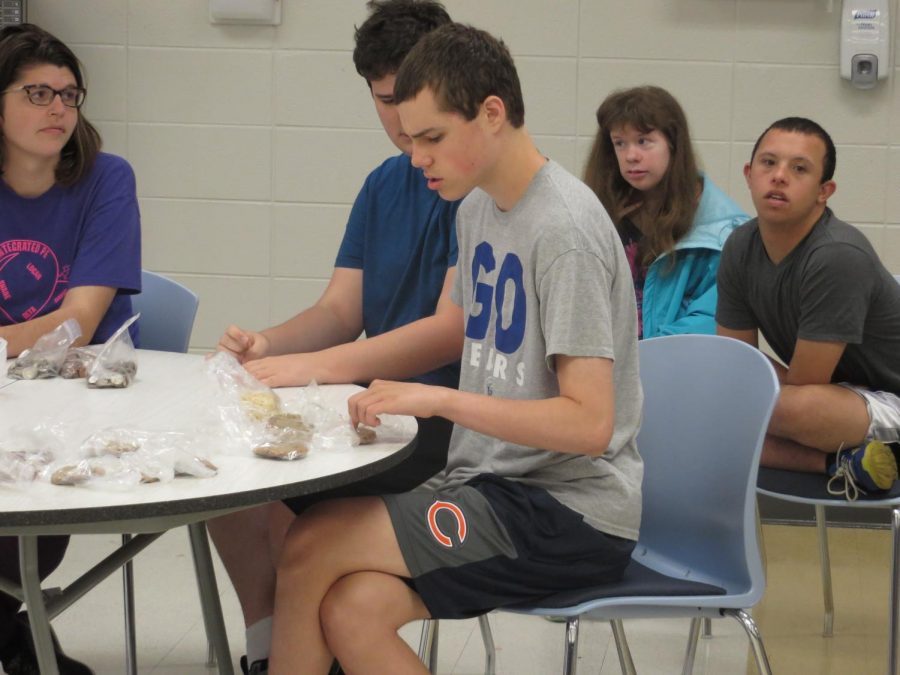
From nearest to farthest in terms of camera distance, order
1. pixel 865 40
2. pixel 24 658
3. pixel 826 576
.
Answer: pixel 24 658, pixel 826 576, pixel 865 40

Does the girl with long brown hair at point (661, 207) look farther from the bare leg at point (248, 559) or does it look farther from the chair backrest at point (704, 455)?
the bare leg at point (248, 559)

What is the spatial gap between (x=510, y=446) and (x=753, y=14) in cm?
248

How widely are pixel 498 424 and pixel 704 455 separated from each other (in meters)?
0.46

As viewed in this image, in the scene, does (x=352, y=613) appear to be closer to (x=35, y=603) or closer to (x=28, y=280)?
(x=35, y=603)

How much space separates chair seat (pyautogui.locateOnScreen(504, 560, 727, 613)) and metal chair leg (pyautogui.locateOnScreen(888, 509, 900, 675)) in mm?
737

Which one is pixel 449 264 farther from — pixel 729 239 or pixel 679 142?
pixel 679 142

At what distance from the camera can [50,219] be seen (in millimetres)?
2395

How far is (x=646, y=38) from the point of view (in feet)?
12.3

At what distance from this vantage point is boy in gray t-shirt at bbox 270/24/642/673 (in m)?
1.56

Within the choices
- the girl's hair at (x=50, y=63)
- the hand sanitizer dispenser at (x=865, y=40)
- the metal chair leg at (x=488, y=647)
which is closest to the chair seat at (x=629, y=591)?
the metal chair leg at (x=488, y=647)

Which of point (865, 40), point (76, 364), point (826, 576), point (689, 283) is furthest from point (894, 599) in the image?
point (865, 40)

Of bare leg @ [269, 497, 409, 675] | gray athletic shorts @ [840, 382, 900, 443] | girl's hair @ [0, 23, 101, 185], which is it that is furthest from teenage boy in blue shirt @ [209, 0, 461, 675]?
gray athletic shorts @ [840, 382, 900, 443]

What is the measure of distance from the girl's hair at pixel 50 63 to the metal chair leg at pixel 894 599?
1.76 metres

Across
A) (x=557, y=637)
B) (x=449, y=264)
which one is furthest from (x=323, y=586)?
(x=557, y=637)
